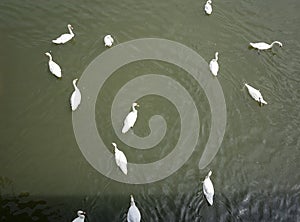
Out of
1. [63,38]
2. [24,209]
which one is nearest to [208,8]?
[63,38]

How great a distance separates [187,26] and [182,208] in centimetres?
453

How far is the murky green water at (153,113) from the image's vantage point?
653 cm

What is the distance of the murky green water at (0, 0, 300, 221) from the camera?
6.53 m

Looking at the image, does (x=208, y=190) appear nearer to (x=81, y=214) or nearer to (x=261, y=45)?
(x=81, y=214)

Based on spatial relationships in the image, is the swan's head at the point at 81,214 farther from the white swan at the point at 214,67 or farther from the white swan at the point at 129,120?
the white swan at the point at 214,67

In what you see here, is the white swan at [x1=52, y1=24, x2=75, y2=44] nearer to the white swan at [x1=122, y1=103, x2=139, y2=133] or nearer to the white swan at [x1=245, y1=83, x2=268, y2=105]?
the white swan at [x1=122, y1=103, x2=139, y2=133]

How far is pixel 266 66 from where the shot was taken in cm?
869

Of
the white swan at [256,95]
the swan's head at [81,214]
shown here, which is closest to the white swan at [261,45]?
the white swan at [256,95]

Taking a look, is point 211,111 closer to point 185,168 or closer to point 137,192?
point 185,168

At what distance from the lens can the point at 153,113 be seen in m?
7.71

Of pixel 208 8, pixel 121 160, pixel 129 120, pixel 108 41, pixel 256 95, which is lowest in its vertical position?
pixel 121 160

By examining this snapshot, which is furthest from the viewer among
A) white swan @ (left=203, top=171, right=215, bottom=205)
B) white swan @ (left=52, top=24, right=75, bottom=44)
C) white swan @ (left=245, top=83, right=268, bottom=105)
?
white swan @ (left=52, top=24, right=75, bottom=44)

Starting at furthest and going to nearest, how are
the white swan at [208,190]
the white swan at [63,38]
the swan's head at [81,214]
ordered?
the white swan at [63,38] → the white swan at [208,190] → the swan's head at [81,214]

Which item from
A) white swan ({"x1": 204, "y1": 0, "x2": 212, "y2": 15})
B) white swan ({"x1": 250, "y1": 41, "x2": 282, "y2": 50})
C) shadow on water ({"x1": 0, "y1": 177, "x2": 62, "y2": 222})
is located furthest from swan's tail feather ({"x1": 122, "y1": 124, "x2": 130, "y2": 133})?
white swan ({"x1": 204, "y1": 0, "x2": 212, "y2": 15})
